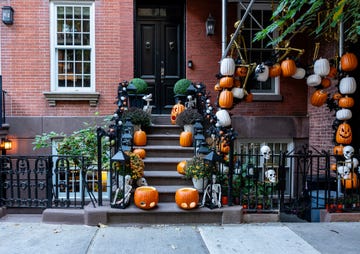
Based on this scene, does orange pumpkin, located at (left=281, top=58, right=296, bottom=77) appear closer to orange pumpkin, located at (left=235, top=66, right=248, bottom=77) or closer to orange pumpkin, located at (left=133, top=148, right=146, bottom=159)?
orange pumpkin, located at (left=235, top=66, right=248, bottom=77)

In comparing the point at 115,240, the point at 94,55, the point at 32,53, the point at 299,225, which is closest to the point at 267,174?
the point at 299,225

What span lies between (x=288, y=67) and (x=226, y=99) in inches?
52.4

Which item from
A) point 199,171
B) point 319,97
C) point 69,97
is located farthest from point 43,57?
point 319,97

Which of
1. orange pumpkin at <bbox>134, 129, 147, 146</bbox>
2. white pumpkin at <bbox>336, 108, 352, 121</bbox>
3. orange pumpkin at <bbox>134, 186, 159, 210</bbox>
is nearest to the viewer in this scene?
orange pumpkin at <bbox>134, 186, 159, 210</bbox>

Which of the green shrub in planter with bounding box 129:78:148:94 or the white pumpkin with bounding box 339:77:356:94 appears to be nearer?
the white pumpkin with bounding box 339:77:356:94

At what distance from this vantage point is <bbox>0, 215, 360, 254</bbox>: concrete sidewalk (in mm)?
4312

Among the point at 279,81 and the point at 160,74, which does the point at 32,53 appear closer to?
the point at 160,74

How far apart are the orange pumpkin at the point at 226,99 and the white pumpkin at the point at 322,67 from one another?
67.3 inches

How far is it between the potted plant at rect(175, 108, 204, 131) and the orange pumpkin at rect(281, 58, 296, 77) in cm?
188

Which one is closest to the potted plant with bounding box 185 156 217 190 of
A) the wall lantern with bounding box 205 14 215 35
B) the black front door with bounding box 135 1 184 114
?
the black front door with bounding box 135 1 184 114

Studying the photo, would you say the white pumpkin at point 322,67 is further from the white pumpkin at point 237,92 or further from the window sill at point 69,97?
the window sill at point 69,97

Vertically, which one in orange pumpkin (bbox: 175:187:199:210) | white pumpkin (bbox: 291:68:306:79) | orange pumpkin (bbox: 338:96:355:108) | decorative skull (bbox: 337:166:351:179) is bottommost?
orange pumpkin (bbox: 175:187:199:210)

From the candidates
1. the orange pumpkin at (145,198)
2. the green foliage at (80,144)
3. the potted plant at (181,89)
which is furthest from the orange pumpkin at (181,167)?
the potted plant at (181,89)

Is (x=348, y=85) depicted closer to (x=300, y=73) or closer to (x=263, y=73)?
(x=300, y=73)
